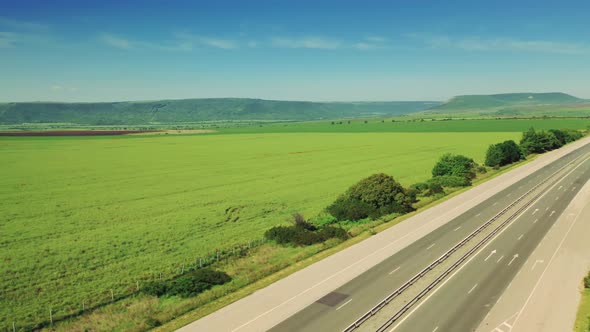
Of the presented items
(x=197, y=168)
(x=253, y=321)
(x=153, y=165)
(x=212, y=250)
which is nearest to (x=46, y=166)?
(x=153, y=165)

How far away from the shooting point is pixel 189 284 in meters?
35.4

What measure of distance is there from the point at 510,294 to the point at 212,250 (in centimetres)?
3025

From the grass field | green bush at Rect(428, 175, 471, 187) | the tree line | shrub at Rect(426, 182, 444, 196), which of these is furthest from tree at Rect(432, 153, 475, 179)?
the grass field

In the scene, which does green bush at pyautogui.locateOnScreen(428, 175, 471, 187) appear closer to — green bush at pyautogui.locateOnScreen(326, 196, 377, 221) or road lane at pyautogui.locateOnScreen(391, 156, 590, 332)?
road lane at pyautogui.locateOnScreen(391, 156, 590, 332)

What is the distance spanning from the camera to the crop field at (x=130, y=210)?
1463 inches

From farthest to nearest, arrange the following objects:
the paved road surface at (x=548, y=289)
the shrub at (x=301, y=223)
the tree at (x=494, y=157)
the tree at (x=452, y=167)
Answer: the tree at (x=494, y=157)
the tree at (x=452, y=167)
the shrub at (x=301, y=223)
the paved road surface at (x=548, y=289)

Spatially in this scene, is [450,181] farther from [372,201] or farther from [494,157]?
[494,157]

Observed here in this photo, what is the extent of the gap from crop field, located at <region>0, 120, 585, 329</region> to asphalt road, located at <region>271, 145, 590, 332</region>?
56.4ft

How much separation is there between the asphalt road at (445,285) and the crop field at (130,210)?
56.4 ft

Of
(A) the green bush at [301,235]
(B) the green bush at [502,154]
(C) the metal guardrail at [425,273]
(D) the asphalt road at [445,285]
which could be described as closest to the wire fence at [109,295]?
(A) the green bush at [301,235]

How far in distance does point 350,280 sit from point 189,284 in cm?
1473

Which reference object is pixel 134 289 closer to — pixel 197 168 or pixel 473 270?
pixel 473 270

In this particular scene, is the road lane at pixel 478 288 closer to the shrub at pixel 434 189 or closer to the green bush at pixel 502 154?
the shrub at pixel 434 189

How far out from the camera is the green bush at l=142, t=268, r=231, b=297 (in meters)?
34.9
